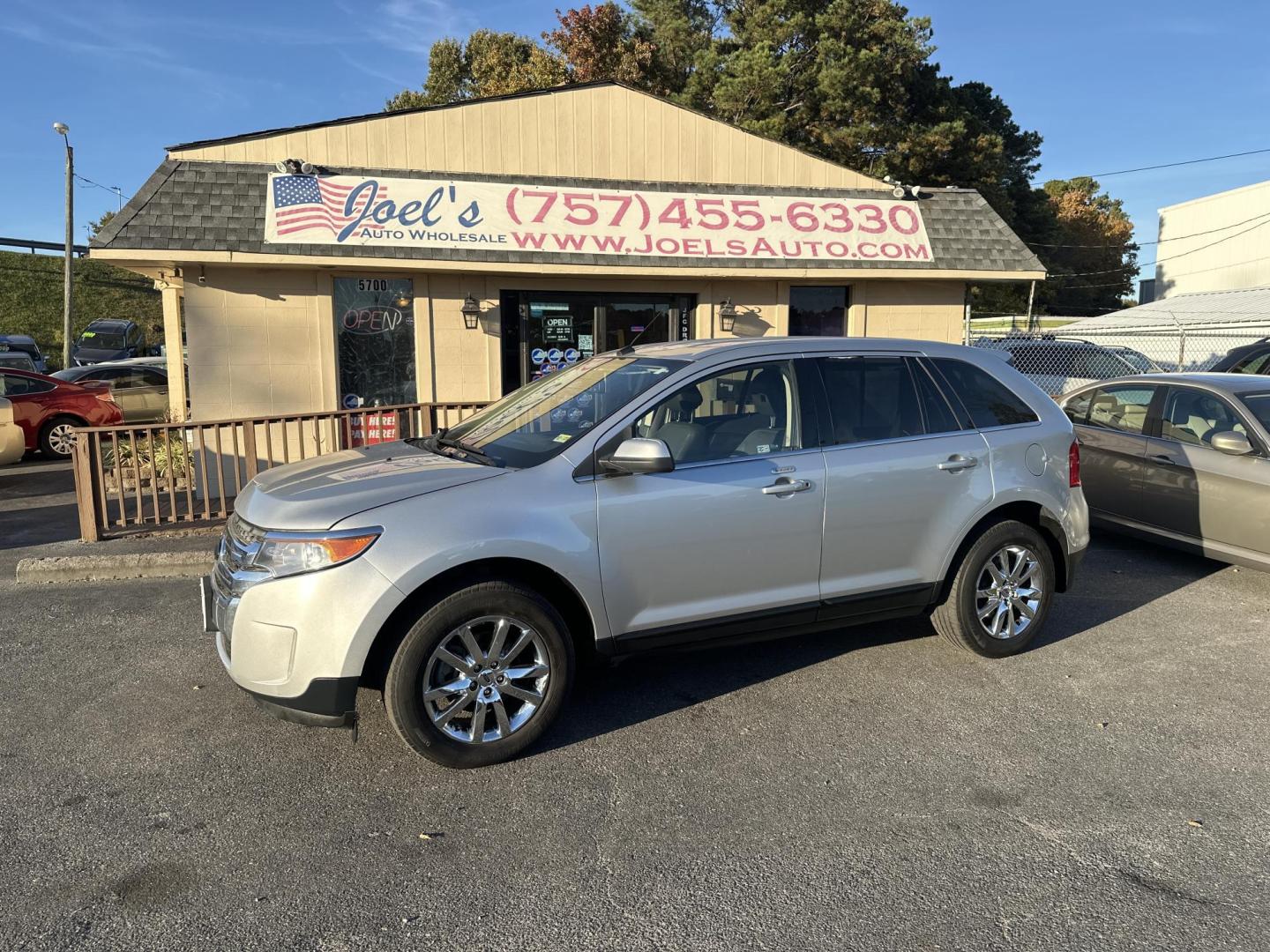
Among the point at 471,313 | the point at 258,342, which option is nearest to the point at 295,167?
the point at 258,342

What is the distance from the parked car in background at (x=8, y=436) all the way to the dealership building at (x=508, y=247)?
8.23 ft

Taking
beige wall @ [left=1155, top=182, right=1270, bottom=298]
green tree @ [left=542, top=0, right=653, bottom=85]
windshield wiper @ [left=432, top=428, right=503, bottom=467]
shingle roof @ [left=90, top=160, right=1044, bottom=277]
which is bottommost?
windshield wiper @ [left=432, top=428, right=503, bottom=467]

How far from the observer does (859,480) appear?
170 inches

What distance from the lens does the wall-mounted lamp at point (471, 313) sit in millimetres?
9961

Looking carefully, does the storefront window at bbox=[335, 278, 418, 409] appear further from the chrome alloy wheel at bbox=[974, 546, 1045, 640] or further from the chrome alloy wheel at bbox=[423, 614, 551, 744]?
the chrome alloy wheel at bbox=[974, 546, 1045, 640]

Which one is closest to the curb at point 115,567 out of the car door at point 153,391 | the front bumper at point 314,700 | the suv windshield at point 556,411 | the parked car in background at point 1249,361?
the suv windshield at point 556,411

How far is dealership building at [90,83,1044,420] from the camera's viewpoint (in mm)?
9242

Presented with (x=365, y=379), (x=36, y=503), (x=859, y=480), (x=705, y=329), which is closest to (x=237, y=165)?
(x=365, y=379)

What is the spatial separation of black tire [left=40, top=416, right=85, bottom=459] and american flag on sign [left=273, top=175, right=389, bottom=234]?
6.74m

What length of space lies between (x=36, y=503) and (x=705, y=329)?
25.8 ft

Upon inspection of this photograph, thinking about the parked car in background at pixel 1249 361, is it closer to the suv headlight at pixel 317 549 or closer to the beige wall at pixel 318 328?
the beige wall at pixel 318 328

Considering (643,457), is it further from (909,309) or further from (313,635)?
(909,309)

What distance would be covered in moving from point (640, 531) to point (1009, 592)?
2.35 metres

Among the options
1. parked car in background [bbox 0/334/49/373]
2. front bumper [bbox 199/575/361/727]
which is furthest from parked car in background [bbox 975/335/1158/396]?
parked car in background [bbox 0/334/49/373]
